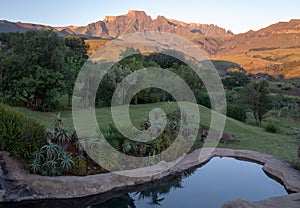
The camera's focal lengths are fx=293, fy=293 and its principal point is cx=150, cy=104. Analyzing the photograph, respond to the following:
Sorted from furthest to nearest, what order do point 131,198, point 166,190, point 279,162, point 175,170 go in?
point 279,162, point 175,170, point 166,190, point 131,198

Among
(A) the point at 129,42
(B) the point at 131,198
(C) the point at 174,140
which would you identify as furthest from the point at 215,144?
(A) the point at 129,42

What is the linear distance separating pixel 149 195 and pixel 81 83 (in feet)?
39.8

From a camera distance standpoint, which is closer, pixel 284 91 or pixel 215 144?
pixel 215 144

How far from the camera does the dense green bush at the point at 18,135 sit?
7984 mm

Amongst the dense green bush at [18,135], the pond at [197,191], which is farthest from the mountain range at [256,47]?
the pond at [197,191]

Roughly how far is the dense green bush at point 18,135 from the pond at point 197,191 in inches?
67.5

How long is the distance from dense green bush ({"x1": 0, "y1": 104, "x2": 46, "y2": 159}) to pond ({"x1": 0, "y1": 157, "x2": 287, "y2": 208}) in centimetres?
171

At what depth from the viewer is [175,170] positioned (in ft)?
31.3

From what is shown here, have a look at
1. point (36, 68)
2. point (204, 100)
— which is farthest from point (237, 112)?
point (36, 68)

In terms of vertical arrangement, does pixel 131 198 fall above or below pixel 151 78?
below

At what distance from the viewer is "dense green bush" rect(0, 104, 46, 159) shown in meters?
7.98

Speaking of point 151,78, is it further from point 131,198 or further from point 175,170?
point 131,198

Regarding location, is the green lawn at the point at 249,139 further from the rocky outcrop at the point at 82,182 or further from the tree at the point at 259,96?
the tree at the point at 259,96

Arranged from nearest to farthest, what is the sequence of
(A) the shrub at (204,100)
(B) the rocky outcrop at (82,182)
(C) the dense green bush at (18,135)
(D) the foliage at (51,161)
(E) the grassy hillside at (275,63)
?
(B) the rocky outcrop at (82,182) < (D) the foliage at (51,161) < (C) the dense green bush at (18,135) < (A) the shrub at (204,100) < (E) the grassy hillside at (275,63)
